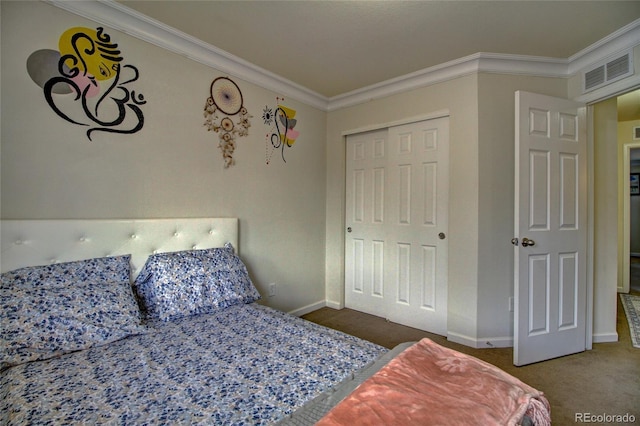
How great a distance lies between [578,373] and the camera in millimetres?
1994

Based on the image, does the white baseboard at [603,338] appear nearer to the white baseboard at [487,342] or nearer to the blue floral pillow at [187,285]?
the white baseboard at [487,342]

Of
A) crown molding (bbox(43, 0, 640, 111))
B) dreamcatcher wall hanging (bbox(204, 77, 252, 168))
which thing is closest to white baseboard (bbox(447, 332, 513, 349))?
crown molding (bbox(43, 0, 640, 111))

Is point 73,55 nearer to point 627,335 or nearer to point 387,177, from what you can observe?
point 387,177

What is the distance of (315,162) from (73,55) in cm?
216

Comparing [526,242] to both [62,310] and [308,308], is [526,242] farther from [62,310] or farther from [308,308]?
[62,310]

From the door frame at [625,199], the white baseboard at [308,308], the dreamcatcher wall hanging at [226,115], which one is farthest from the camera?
the door frame at [625,199]

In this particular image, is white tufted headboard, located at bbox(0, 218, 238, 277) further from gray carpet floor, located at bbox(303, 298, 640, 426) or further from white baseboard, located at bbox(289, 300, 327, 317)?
gray carpet floor, located at bbox(303, 298, 640, 426)

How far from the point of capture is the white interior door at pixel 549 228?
2111 mm

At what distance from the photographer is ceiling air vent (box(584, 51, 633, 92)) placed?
2012mm

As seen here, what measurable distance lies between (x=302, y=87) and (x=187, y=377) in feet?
9.04

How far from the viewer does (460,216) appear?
8.07 ft

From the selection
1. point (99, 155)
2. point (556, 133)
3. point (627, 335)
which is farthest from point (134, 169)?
point (627, 335)

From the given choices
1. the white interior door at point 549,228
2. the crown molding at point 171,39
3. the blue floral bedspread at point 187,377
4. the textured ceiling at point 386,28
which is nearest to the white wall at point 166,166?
the crown molding at point 171,39

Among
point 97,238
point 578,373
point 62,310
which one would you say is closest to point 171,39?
point 97,238
